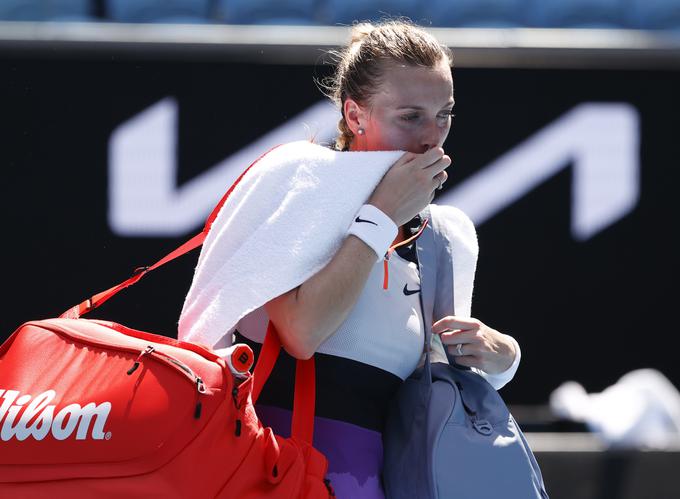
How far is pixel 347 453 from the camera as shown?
1.42 meters

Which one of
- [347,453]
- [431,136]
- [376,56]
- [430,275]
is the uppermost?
[376,56]

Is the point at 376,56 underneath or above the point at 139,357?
above

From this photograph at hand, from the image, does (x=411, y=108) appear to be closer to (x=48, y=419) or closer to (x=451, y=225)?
(x=451, y=225)

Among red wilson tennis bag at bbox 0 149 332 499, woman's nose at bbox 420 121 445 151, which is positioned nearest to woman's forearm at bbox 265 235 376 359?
red wilson tennis bag at bbox 0 149 332 499

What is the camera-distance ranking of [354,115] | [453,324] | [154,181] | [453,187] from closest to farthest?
[453,324] → [354,115] → [154,181] → [453,187]

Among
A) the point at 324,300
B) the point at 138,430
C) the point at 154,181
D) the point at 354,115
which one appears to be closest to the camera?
the point at 138,430

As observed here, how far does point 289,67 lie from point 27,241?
1018mm

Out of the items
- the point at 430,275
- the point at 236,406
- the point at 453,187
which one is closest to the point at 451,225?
the point at 430,275

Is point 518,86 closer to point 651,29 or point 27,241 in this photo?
point 651,29

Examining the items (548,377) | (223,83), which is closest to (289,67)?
(223,83)

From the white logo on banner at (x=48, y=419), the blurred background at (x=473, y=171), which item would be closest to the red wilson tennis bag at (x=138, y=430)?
the white logo on banner at (x=48, y=419)

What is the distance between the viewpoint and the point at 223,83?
3.29 meters

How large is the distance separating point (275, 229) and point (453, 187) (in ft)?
6.72

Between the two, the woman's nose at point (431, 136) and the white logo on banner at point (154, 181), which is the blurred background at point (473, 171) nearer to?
the white logo on banner at point (154, 181)
